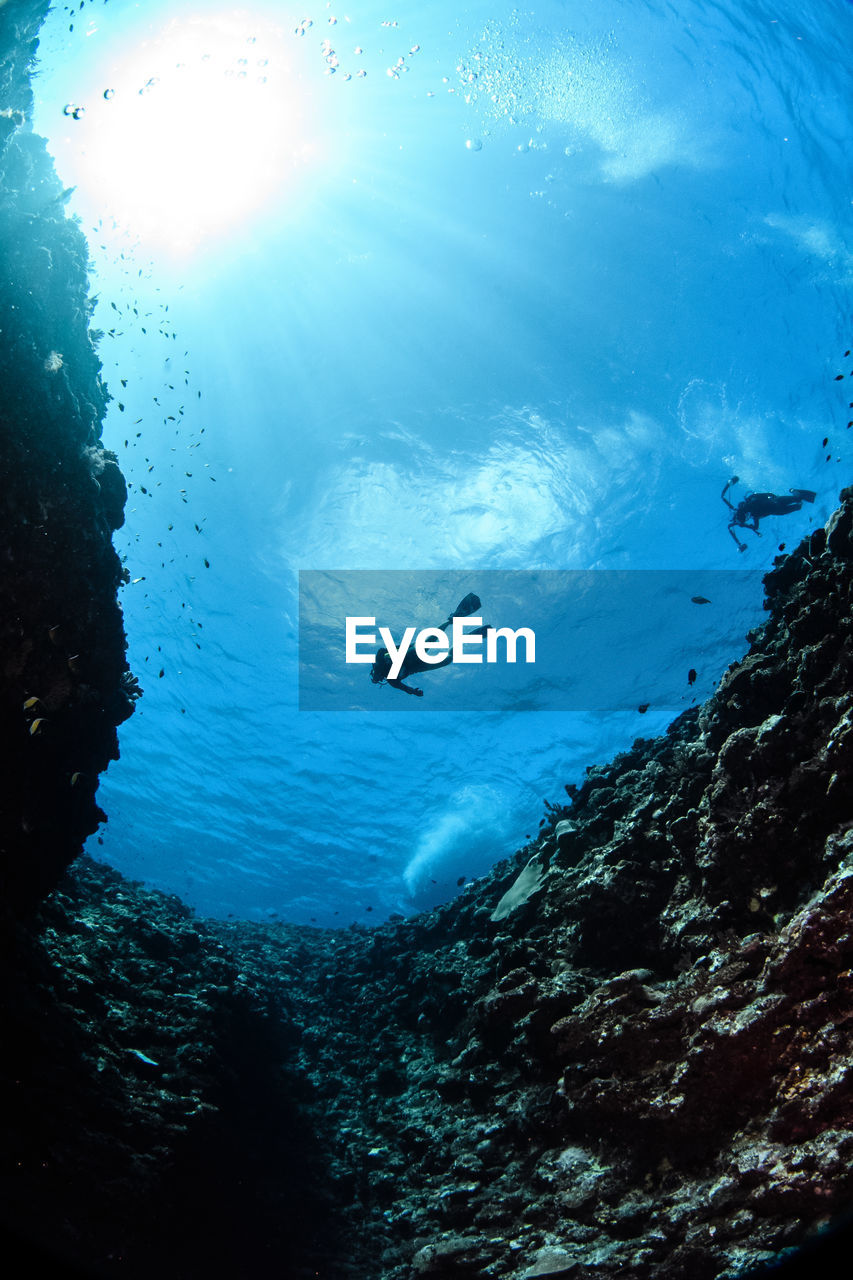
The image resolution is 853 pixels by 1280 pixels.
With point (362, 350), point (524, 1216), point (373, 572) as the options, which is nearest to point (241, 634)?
point (373, 572)

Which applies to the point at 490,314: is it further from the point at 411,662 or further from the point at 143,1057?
the point at 143,1057

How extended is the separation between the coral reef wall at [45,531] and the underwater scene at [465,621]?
6cm

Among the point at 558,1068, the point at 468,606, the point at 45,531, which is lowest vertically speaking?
the point at 558,1068

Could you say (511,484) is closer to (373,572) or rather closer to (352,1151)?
(373,572)

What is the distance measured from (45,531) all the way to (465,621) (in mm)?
19446

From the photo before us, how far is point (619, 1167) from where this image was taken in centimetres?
446

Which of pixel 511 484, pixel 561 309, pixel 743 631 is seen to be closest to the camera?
pixel 561 309

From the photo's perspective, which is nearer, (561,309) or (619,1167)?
(619,1167)

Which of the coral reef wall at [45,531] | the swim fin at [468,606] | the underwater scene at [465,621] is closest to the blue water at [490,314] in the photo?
the underwater scene at [465,621]

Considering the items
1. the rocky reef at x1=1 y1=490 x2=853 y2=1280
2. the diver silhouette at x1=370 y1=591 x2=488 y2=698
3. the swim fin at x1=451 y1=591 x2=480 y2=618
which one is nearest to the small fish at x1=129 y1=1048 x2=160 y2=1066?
the rocky reef at x1=1 y1=490 x2=853 y2=1280

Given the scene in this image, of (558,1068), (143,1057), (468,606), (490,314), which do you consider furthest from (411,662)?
(490,314)

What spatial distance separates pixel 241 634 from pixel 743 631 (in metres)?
23.2

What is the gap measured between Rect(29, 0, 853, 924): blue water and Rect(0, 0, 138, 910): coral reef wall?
5.47 m

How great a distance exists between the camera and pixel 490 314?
16.7 m
